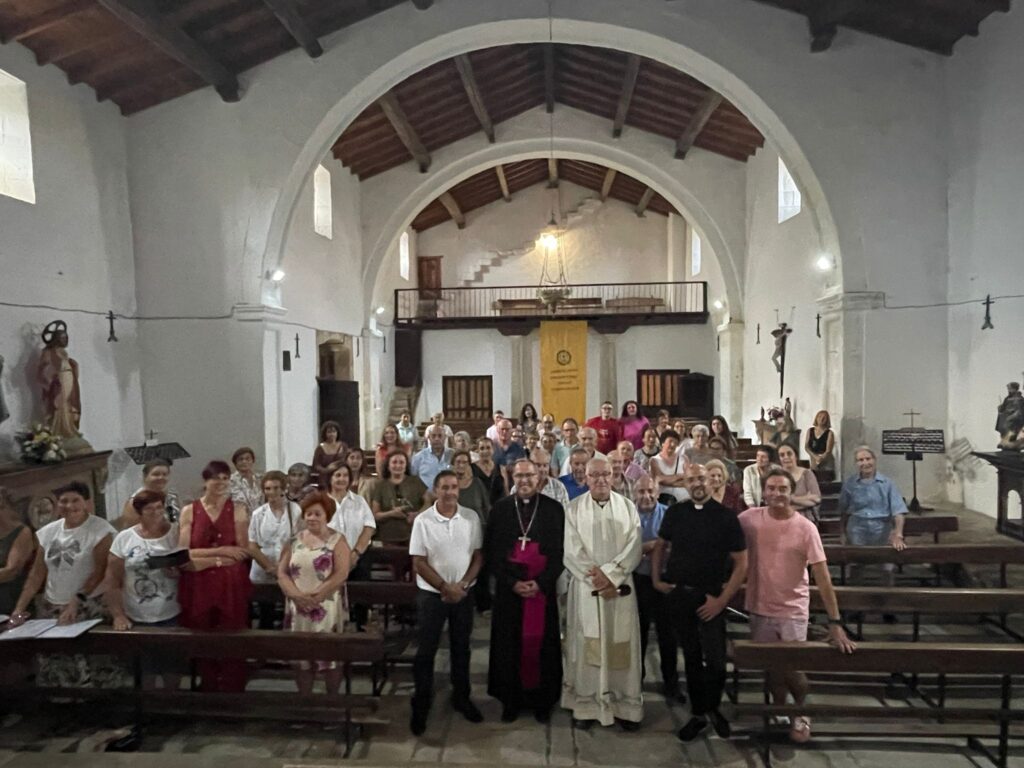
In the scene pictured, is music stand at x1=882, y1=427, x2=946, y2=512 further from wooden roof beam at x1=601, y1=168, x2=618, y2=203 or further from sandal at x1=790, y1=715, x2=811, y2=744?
wooden roof beam at x1=601, y1=168, x2=618, y2=203

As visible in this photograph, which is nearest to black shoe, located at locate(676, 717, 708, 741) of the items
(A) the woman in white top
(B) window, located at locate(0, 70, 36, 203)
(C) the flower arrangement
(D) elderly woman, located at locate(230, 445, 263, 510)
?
(A) the woman in white top

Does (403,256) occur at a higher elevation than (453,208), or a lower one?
lower

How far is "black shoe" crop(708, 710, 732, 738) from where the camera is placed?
376 centimetres

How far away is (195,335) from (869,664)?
28.4 ft

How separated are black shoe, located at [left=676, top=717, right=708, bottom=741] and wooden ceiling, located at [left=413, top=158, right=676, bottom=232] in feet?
51.1

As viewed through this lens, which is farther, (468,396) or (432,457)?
(468,396)

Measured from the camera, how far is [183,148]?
9.00 metres

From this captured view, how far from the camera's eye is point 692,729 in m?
3.75

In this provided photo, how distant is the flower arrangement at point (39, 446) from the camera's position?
665 cm

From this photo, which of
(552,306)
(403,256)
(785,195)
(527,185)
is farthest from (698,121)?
(403,256)

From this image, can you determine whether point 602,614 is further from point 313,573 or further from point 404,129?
point 404,129

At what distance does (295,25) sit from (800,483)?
7.59 metres

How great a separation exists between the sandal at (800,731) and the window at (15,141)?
8616 mm

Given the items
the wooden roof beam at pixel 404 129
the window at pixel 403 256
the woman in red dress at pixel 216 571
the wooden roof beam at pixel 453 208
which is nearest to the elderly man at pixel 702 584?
the woman in red dress at pixel 216 571
